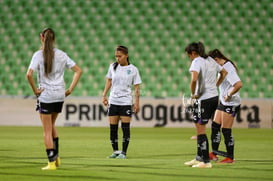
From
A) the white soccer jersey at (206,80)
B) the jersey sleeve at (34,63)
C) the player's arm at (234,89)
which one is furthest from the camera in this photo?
the player's arm at (234,89)

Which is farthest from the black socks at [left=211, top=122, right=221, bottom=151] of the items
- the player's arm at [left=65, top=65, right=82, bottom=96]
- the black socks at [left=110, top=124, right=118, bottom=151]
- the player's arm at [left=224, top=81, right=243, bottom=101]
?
the player's arm at [left=65, top=65, right=82, bottom=96]

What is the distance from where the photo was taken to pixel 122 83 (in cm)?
927

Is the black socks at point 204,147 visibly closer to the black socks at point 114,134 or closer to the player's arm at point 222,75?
the player's arm at point 222,75

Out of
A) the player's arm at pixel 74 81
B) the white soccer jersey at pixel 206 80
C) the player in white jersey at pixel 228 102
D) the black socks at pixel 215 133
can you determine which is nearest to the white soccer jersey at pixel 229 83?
the player in white jersey at pixel 228 102

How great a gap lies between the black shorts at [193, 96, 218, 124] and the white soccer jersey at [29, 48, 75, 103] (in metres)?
1.52

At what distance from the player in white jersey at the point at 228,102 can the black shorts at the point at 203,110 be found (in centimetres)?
80

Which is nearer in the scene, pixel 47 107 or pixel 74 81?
pixel 47 107

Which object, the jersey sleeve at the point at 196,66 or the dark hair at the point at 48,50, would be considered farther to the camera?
the jersey sleeve at the point at 196,66

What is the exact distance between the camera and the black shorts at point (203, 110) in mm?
7430

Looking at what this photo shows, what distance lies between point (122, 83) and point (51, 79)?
2.45 metres

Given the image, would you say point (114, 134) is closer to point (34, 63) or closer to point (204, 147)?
point (204, 147)

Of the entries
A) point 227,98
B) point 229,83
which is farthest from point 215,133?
point 229,83

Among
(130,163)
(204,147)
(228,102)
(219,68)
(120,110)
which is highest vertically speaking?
(219,68)

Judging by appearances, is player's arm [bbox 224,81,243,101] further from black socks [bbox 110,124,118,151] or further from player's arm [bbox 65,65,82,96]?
player's arm [bbox 65,65,82,96]
